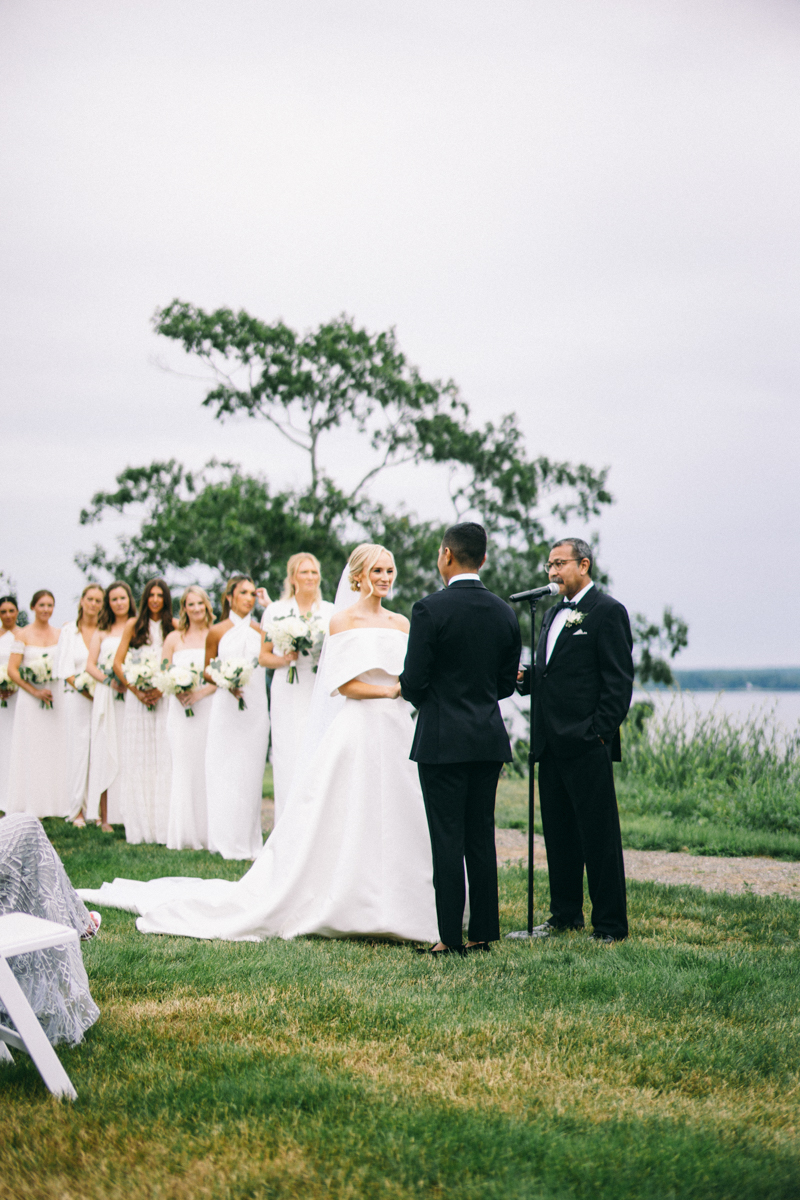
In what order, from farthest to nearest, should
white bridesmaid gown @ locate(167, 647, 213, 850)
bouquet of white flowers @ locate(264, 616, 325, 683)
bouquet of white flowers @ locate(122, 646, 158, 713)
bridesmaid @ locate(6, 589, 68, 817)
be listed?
bridesmaid @ locate(6, 589, 68, 817) → bouquet of white flowers @ locate(122, 646, 158, 713) → white bridesmaid gown @ locate(167, 647, 213, 850) → bouquet of white flowers @ locate(264, 616, 325, 683)

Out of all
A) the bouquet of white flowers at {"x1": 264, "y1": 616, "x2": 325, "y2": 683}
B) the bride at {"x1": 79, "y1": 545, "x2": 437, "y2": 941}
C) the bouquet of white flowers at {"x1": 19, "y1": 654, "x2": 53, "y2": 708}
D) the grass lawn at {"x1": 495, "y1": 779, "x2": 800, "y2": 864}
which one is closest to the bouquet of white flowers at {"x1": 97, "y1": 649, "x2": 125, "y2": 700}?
the bouquet of white flowers at {"x1": 19, "y1": 654, "x2": 53, "y2": 708}

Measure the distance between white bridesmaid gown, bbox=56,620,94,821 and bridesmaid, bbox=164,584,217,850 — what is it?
163 cm

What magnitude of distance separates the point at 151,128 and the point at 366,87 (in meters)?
4.15

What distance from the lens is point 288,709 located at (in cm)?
930

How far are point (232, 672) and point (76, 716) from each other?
3149 mm

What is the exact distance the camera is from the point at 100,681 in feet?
37.6

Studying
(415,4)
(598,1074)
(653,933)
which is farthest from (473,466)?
(598,1074)

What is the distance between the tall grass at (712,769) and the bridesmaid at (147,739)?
5.41 m

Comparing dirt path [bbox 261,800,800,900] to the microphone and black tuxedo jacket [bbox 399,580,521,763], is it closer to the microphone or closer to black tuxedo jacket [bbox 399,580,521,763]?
black tuxedo jacket [bbox 399,580,521,763]

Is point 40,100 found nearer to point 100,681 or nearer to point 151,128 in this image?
point 151,128

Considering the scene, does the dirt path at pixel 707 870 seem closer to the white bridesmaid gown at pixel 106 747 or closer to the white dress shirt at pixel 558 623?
the white dress shirt at pixel 558 623

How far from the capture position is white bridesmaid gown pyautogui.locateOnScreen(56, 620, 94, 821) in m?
11.8

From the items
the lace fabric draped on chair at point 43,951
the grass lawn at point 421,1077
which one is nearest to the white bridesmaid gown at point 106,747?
the grass lawn at point 421,1077

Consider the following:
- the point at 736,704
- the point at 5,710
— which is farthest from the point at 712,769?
the point at 5,710
